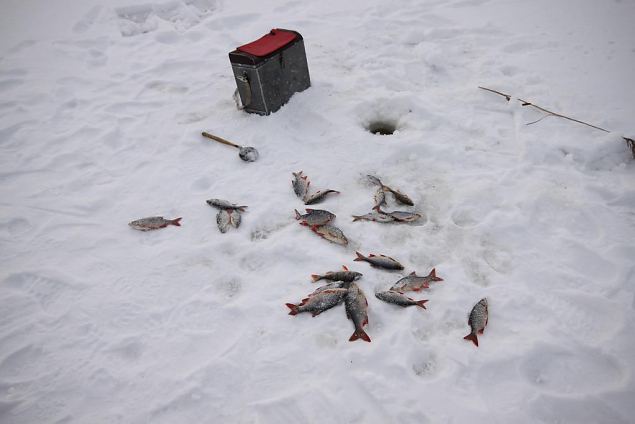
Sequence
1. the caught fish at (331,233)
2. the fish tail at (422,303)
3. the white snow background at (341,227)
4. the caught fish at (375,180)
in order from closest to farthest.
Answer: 1. the white snow background at (341,227)
2. the fish tail at (422,303)
3. the caught fish at (331,233)
4. the caught fish at (375,180)

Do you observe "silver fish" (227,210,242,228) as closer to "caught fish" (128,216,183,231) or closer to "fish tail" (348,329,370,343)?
"caught fish" (128,216,183,231)

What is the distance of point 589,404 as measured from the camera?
2.06 m

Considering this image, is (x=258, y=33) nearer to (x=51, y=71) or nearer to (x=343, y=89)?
(x=343, y=89)

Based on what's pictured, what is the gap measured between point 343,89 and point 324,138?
996 millimetres

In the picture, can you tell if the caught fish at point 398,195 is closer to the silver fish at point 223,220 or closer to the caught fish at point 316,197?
the caught fish at point 316,197

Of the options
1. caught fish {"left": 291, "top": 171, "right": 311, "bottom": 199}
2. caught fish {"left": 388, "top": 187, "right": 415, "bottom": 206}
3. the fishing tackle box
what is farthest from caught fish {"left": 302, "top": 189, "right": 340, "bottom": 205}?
the fishing tackle box

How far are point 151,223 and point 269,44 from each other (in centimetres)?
237

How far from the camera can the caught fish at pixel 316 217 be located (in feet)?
10.2

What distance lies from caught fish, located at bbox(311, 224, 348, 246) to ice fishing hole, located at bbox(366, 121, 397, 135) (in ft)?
5.60

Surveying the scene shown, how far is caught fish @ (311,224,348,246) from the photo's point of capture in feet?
9.86

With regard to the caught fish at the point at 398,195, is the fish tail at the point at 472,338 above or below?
below

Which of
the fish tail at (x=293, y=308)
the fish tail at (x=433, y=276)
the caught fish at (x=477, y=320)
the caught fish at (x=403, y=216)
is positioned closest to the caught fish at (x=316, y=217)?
the caught fish at (x=403, y=216)

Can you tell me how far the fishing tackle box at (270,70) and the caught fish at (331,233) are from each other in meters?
1.95

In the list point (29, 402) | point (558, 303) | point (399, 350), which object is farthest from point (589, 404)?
→ point (29, 402)
